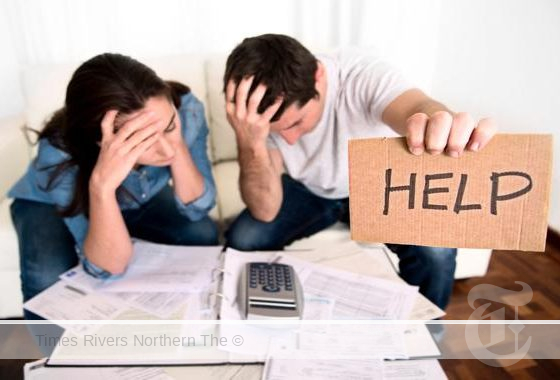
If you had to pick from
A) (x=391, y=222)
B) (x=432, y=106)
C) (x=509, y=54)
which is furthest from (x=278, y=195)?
(x=509, y=54)

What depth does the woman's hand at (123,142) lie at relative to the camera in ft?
2.77

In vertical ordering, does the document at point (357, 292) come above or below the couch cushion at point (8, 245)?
above

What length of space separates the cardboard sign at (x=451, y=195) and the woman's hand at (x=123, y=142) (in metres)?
0.50

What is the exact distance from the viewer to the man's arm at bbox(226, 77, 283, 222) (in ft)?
2.97

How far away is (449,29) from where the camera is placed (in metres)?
1.72

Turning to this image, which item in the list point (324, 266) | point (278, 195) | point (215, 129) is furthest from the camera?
point (215, 129)

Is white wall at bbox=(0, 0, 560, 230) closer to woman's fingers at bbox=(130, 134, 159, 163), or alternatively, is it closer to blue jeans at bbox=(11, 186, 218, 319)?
blue jeans at bbox=(11, 186, 218, 319)

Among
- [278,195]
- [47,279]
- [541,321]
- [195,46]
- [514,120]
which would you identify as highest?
[195,46]

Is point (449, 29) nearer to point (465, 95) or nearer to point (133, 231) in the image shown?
point (465, 95)

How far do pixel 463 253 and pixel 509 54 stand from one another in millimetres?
672

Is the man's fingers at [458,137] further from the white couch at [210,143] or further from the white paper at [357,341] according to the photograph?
the white couch at [210,143]

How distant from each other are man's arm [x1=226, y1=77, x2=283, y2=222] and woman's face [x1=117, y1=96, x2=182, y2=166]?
12 cm

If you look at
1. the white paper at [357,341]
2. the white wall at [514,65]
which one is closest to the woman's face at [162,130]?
the white paper at [357,341]

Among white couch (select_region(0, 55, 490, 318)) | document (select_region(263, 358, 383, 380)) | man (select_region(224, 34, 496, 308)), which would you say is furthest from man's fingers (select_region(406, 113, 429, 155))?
white couch (select_region(0, 55, 490, 318))
